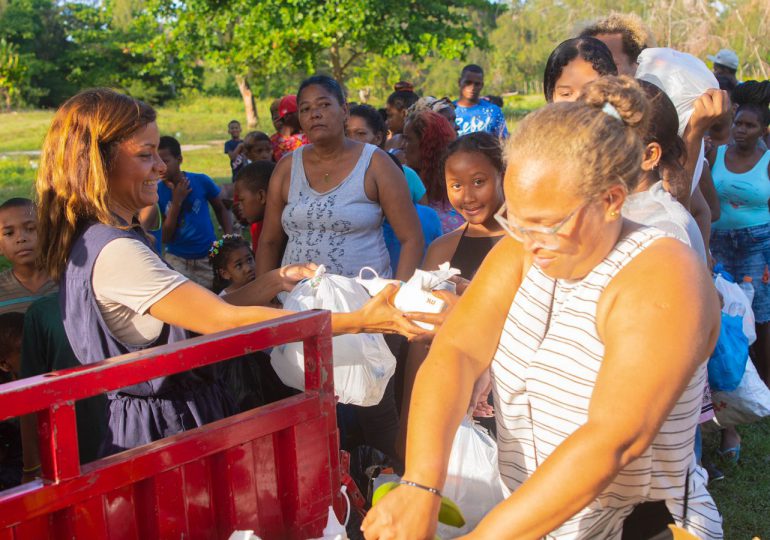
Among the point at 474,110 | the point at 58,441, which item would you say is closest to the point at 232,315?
the point at 58,441

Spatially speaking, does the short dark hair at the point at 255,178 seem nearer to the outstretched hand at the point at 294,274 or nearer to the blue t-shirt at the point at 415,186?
the blue t-shirt at the point at 415,186

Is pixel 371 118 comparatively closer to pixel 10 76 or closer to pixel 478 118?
pixel 478 118

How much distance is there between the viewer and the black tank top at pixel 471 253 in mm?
3990

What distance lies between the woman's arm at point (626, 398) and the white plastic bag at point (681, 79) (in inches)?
74.5

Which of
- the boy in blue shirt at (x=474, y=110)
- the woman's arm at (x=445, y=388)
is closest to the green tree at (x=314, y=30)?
the boy in blue shirt at (x=474, y=110)

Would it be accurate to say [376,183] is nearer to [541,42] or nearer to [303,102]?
[303,102]

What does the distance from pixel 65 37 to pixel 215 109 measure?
16110 mm

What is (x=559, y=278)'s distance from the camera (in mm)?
1812

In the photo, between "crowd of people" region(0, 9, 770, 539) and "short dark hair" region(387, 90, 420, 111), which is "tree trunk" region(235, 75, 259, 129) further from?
"crowd of people" region(0, 9, 770, 539)

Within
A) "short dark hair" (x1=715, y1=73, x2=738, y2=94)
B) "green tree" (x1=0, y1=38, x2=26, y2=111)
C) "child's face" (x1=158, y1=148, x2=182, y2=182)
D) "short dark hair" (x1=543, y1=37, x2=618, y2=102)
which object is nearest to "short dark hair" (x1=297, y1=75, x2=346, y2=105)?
"short dark hair" (x1=543, y1=37, x2=618, y2=102)

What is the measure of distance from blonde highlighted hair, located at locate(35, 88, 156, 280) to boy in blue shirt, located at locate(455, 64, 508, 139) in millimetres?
5517

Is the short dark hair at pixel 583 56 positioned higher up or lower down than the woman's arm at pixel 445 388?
higher up

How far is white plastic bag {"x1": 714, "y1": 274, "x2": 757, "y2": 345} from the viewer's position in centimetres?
395

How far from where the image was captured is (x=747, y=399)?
170 inches
